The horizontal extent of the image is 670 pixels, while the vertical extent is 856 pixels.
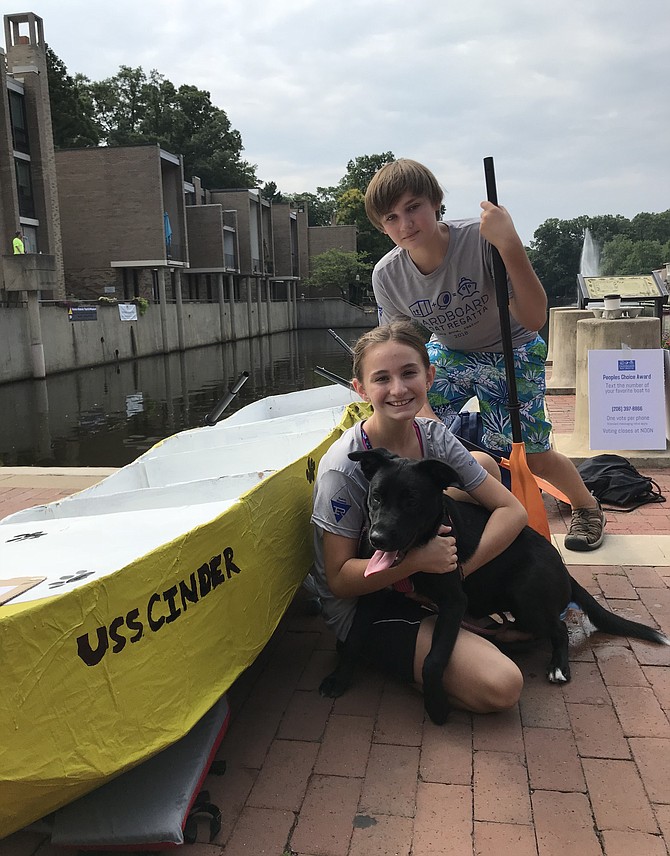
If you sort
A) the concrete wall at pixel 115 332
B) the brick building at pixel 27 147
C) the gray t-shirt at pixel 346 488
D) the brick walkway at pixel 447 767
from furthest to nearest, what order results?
the brick building at pixel 27 147, the concrete wall at pixel 115 332, the gray t-shirt at pixel 346 488, the brick walkway at pixel 447 767

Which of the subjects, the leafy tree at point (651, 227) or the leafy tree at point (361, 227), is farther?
the leafy tree at point (651, 227)

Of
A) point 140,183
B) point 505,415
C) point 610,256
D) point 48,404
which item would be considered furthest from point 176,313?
point 610,256

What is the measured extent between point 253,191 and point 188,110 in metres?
20.2

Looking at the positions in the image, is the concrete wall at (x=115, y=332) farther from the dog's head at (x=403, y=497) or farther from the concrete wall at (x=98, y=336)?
the dog's head at (x=403, y=497)

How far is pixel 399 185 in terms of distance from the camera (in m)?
3.07

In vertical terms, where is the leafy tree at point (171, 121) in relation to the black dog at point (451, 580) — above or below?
above

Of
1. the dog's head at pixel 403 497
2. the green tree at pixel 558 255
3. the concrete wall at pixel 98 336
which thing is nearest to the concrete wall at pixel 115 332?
the concrete wall at pixel 98 336

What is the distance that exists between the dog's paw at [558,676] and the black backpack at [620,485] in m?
2.53

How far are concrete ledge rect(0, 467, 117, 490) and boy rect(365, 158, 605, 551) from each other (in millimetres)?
3696

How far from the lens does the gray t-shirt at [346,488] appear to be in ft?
9.04

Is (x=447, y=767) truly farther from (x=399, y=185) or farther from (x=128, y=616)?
(x=399, y=185)

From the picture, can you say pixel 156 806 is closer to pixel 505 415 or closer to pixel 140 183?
pixel 505 415

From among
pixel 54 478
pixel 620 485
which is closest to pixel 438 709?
pixel 620 485

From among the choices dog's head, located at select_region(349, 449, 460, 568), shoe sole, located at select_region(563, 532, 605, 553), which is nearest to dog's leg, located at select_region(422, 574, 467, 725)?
dog's head, located at select_region(349, 449, 460, 568)
